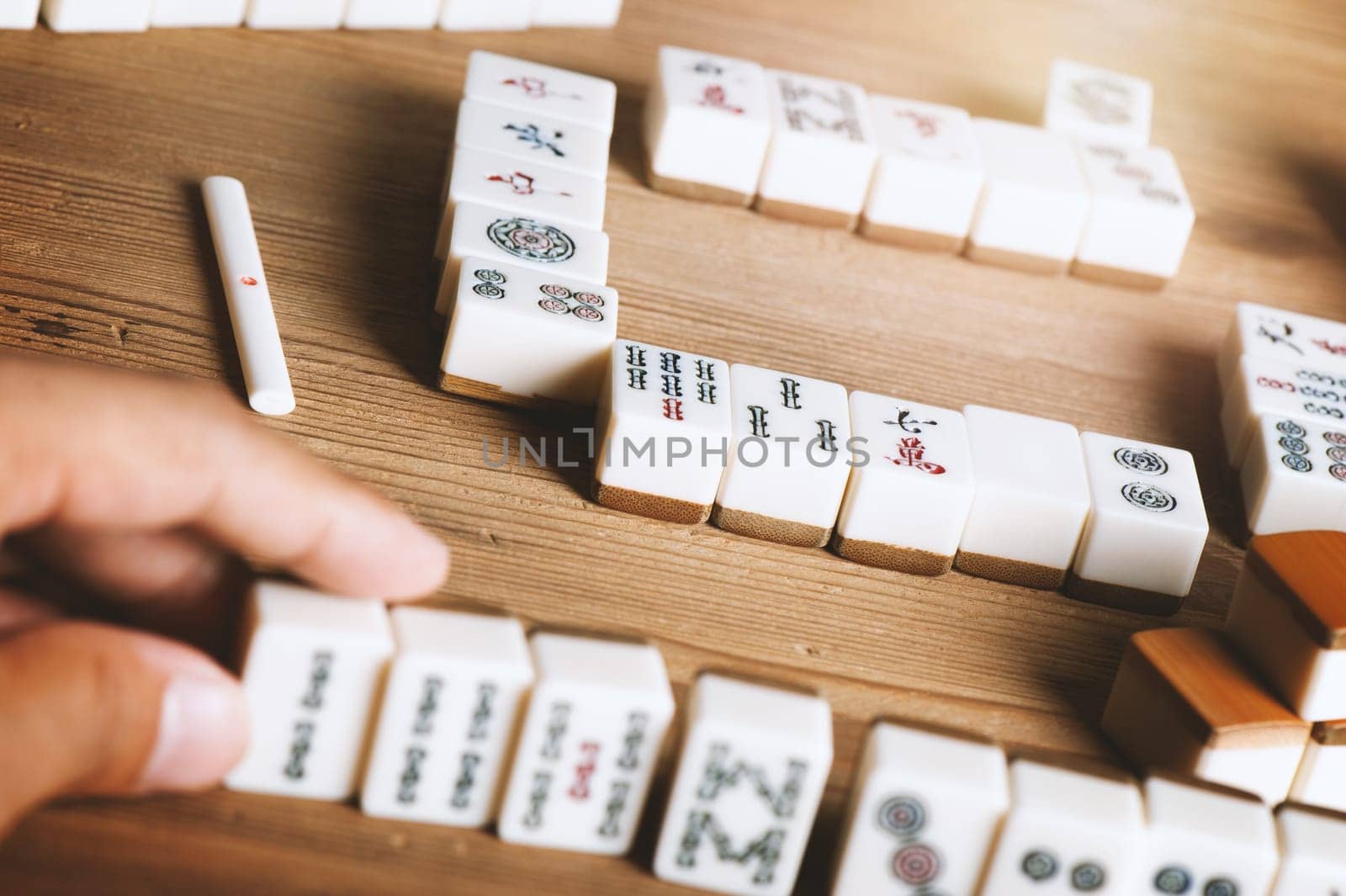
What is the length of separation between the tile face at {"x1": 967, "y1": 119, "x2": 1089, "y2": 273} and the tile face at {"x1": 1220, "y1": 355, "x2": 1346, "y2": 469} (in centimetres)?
23

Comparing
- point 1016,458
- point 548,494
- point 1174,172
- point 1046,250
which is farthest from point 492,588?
point 1174,172

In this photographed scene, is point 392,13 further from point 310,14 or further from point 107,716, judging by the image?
point 107,716

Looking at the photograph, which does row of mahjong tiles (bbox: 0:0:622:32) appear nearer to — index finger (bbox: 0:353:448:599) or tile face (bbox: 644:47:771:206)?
tile face (bbox: 644:47:771:206)

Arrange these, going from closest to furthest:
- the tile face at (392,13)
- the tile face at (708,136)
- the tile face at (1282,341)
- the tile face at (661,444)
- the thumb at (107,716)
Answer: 1. the thumb at (107,716)
2. the tile face at (661,444)
3. the tile face at (1282,341)
4. the tile face at (708,136)
5. the tile face at (392,13)

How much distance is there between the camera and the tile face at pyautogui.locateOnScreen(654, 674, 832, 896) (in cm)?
71

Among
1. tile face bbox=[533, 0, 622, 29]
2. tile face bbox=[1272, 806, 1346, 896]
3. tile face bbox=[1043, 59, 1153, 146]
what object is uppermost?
tile face bbox=[1043, 59, 1153, 146]

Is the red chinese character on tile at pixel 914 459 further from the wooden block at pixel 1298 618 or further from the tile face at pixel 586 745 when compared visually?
the tile face at pixel 586 745

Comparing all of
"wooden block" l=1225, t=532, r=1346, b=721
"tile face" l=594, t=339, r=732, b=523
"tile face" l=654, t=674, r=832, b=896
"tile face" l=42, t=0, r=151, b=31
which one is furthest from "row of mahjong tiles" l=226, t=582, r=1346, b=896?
"tile face" l=42, t=0, r=151, b=31

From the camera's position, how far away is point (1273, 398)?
1.20 meters

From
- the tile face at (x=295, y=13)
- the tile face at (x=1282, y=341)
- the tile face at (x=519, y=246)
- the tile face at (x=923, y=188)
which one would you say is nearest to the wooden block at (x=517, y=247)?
the tile face at (x=519, y=246)

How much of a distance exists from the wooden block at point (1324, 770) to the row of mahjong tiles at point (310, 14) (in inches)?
43.2

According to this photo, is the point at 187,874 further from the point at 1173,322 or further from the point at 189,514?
the point at 1173,322

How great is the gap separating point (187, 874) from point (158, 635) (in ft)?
0.38

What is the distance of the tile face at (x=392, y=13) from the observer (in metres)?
1.53
